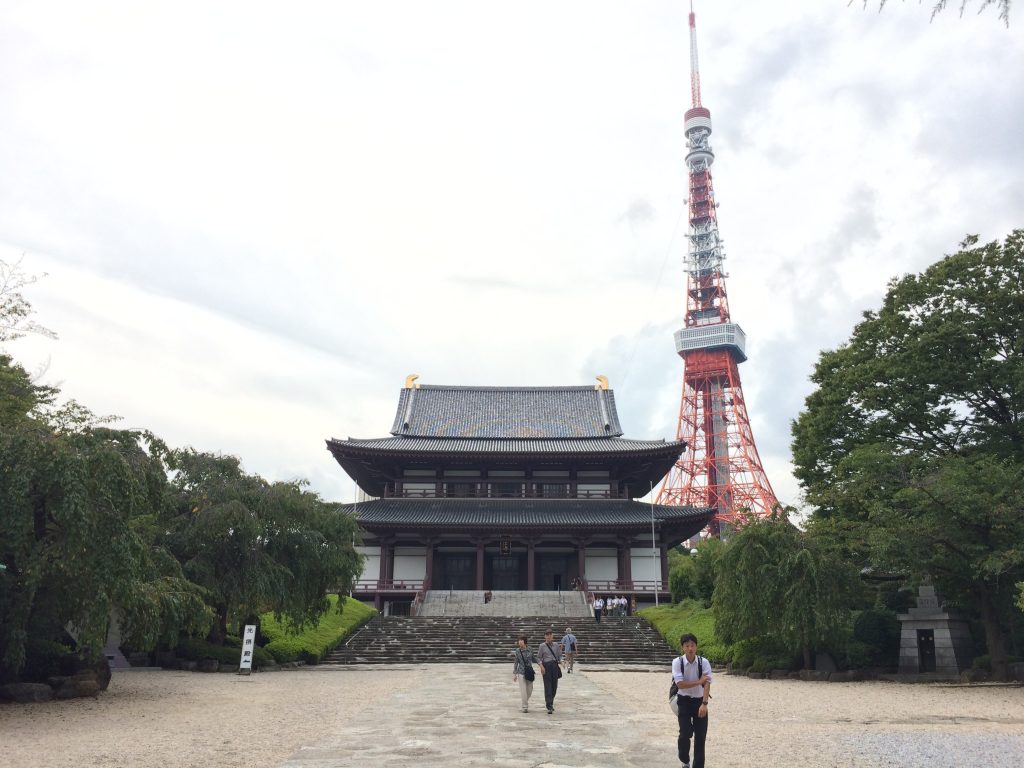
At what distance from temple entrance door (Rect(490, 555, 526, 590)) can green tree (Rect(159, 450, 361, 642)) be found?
680 inches

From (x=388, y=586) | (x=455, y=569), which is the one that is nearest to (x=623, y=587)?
(x=455, y=569)

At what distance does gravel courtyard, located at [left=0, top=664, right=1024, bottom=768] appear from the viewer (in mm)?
9656

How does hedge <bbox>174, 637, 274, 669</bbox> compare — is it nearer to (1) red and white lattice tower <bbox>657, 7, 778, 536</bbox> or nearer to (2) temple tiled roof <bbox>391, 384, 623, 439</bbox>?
(2) temple tiled roof <bbox>391, 384, 623, 439</bbox>

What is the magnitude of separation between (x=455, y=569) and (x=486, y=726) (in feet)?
99.3

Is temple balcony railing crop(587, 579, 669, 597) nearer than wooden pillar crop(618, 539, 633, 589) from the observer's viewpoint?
Yes

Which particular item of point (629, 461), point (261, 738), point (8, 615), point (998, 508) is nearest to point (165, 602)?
point (8, 615)

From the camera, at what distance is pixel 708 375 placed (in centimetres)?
8338

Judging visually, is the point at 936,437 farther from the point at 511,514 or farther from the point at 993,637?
the point at 511,514

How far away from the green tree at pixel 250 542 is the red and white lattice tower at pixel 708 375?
4969 cm

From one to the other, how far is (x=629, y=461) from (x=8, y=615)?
112 ft

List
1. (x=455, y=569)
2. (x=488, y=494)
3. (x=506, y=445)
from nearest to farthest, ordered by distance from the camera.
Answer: (x=455, y=569), (x=488, y=494), (x=506, y=445)

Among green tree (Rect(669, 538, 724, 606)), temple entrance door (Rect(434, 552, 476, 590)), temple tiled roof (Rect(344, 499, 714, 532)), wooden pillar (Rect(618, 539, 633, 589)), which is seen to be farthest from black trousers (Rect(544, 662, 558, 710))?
temple entrance door (Rect(434, 552, 476, 590))

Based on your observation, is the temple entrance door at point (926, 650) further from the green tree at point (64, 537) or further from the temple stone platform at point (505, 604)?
the green tree at point (64, 537)

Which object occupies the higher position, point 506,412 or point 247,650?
point 506,412
